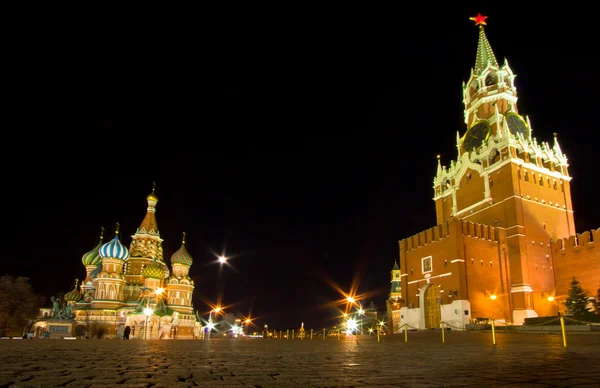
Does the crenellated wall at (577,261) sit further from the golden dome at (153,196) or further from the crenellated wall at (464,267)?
the golden dome at (153,196)

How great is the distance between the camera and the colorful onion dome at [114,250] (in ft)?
182

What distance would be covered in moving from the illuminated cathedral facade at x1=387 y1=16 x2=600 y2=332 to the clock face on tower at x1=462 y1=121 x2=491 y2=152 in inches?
5.6

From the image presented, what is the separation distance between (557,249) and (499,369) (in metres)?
40.0

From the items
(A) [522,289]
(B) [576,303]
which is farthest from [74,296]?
(B) [576,303]

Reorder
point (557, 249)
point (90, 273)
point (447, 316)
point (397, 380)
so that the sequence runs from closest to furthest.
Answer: point (397, 380) → point (447, 316) → point (557, 249) → point (90, 273)

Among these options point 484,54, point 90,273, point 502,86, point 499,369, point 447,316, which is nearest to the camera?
point 499,369

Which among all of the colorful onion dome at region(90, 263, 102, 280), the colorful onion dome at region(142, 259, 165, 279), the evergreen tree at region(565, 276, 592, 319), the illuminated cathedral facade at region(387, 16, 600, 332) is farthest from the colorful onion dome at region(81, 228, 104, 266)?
the evergreen tree at region(565, 276, 592, 319)

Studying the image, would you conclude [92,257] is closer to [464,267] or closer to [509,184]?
[464,267]

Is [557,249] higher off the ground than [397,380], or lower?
higher

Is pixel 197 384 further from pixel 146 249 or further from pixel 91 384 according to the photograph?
pixel 146 249

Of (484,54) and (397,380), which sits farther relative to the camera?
(484,54)

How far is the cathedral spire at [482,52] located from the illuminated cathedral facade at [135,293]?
156ft

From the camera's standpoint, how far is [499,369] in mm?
6086

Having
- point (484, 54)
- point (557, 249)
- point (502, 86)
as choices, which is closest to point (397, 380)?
point (557, 249)
